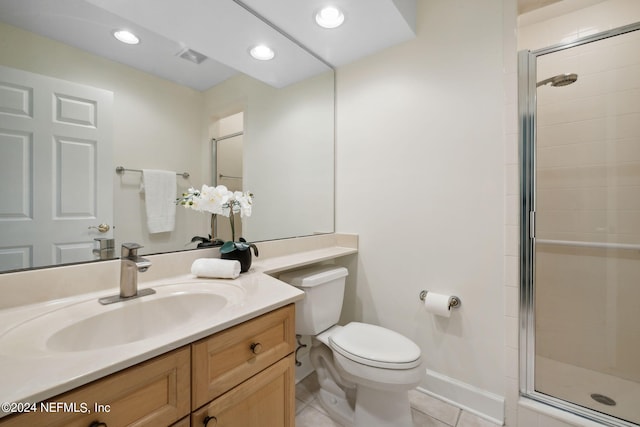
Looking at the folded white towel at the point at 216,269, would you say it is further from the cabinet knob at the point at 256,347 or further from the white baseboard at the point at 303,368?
the white baseboard at the point at 303,368

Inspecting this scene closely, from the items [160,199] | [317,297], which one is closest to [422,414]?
[317,297]

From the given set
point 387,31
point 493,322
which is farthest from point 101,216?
point 493,322

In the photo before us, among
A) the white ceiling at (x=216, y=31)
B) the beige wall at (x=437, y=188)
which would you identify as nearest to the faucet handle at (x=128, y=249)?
the white ceiling at (x=216, y=31)

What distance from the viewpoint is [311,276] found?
145cm

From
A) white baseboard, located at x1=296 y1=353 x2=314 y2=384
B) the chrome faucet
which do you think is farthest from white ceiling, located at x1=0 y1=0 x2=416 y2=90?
white baseboard, located at x1=296 y1=353 x2=314 y2=384

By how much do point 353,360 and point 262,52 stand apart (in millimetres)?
1786

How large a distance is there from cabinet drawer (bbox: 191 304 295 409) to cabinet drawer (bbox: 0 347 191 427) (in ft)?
0.11

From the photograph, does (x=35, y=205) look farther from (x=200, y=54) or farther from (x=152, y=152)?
(x=200, y=54)

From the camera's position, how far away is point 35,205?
2.84 ft

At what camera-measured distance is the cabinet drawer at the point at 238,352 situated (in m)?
0.67

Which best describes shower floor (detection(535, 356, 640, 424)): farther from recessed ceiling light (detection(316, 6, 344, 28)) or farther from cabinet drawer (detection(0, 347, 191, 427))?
recessed ceiling light (detection(316, 6, 344, 28))

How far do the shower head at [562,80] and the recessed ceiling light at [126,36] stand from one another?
1.97 m

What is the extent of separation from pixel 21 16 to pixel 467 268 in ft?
6.94

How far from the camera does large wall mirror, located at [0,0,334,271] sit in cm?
84
